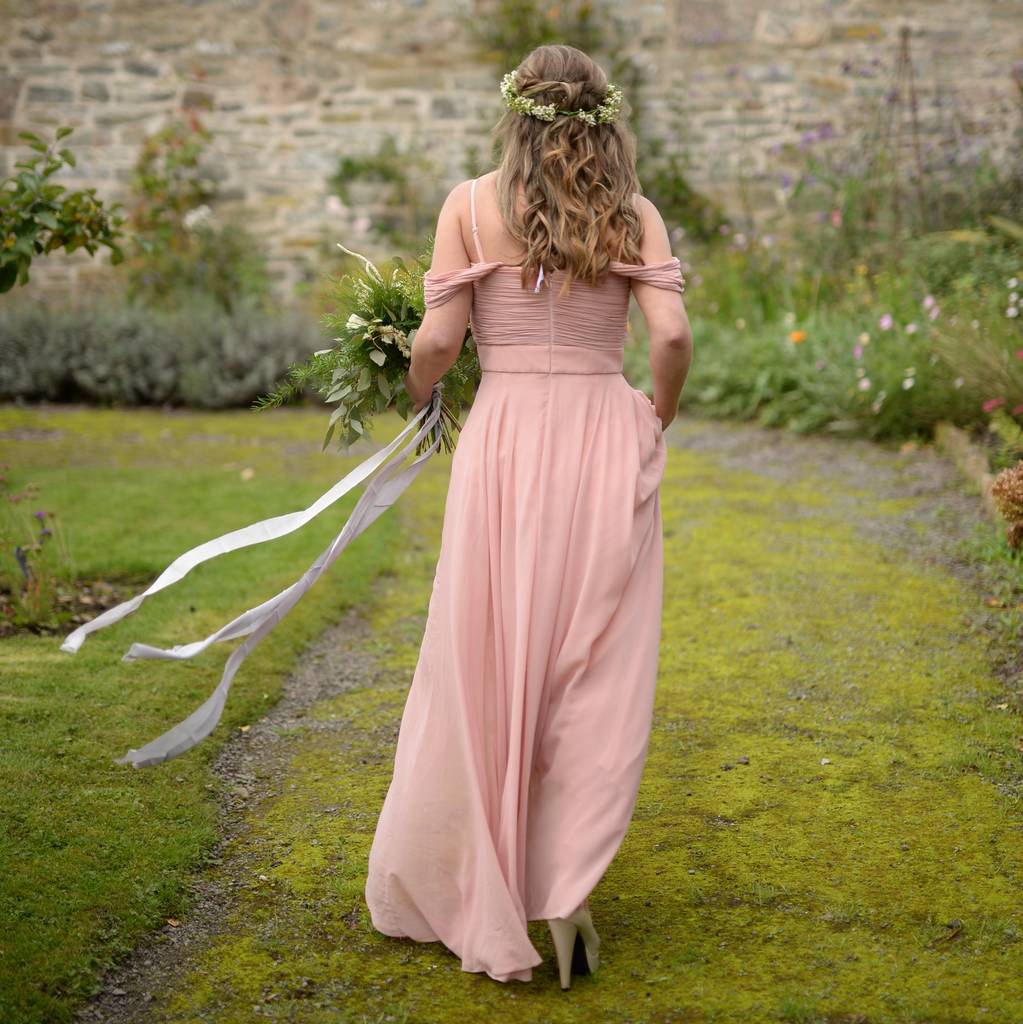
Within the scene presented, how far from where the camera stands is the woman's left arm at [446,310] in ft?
9.17

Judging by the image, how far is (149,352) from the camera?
1079cm

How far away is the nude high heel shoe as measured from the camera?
2682 mm

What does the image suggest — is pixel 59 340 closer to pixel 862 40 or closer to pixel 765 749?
pixel 862 40

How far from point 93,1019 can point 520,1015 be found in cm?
88

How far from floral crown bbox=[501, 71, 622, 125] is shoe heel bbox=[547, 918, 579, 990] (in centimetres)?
172

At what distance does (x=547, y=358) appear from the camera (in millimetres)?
2887

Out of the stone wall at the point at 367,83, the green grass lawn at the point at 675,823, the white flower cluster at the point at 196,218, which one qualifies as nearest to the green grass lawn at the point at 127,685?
the green grass lawn at the point at 675,823

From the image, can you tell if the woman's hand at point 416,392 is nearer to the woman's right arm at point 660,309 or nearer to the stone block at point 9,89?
the woman's right arm at point 660,309

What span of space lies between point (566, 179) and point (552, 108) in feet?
0.51

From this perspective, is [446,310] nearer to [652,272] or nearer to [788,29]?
[652,272]

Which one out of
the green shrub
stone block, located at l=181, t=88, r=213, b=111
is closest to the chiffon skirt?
the green shrub

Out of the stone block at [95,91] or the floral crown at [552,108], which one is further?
the stone block at [95,91]

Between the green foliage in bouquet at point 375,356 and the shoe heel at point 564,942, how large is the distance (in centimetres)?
125

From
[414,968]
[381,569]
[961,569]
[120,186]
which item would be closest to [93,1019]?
[414,968]
